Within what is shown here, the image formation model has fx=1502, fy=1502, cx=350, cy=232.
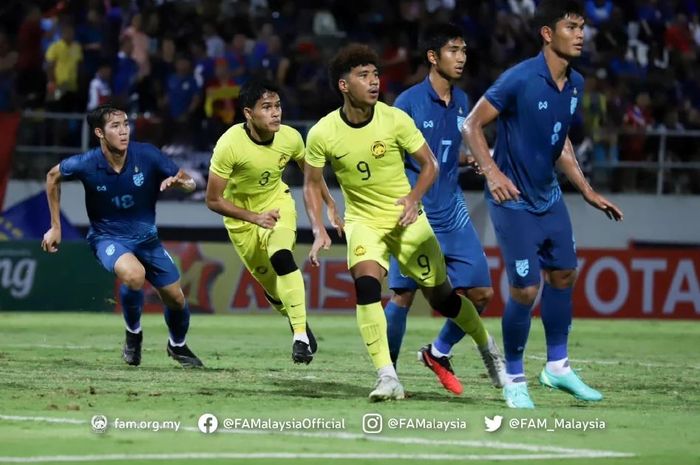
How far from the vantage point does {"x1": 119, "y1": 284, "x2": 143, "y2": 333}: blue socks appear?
13.2m

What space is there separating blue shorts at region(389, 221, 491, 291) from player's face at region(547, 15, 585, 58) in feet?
6.68

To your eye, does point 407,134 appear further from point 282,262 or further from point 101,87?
point 101,87

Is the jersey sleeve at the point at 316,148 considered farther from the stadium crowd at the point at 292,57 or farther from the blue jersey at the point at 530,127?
the stadium crowd at the point at 292,57

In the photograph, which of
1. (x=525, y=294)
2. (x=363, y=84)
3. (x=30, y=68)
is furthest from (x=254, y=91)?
(x=30, y=68)

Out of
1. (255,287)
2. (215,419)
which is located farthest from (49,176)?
(255,287)

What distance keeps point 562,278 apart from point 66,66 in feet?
47.3

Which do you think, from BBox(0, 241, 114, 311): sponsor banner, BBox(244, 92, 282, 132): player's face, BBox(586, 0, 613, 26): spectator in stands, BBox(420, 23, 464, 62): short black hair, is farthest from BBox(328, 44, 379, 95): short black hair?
BBox(586, 0, 613, 26): spectator in stands

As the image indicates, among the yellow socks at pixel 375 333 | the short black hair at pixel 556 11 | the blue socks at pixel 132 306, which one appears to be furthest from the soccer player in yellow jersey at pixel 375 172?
the blue socks at pixel 132 306

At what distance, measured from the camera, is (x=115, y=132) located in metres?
13.1

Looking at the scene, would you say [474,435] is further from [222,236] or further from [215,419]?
[222,236]

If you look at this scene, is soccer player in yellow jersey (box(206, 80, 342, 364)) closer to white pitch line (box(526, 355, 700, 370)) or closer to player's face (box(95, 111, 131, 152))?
player's face (box(95, 111, 131, 152))

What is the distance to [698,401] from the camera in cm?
1070

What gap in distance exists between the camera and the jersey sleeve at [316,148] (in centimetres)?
Result: 1050

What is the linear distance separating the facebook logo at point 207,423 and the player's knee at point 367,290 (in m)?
1.66
